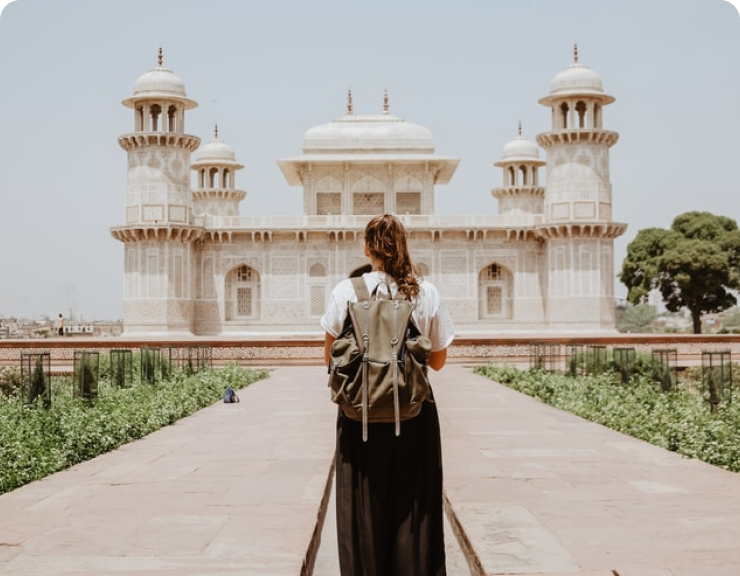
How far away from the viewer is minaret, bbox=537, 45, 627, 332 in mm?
27656

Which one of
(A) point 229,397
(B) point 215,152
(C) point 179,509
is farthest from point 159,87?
(C) point 179,509

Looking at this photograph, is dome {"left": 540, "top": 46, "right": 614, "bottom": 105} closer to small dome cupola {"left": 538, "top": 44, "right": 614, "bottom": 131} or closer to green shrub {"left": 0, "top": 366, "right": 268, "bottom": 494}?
small dome cupola {"left": 538, "top": 44, "right": 614, "bottom": 131}

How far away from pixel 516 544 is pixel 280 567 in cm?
94

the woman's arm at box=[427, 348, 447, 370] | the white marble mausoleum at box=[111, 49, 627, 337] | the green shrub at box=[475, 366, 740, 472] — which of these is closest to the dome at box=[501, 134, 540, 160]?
the white marble mausoleum at box=[111, 49, 627, 337]

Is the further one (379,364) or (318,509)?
(318,509)

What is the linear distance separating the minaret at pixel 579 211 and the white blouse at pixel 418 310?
2494 cm

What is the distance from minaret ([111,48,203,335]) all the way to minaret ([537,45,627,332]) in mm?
10820

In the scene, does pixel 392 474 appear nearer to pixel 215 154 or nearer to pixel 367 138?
pixel 367 138

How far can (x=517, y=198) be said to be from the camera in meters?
34.9

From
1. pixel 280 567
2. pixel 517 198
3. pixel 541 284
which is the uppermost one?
pixel 517 198

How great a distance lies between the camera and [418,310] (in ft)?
9.75

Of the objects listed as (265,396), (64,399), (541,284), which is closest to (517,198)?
(541,284)

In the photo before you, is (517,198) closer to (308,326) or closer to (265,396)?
(308,326)

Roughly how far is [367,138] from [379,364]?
28.9 m
